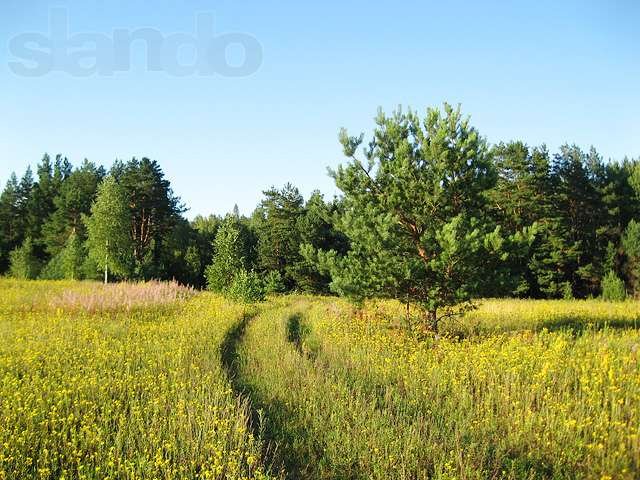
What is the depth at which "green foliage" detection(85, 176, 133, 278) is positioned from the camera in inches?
1120

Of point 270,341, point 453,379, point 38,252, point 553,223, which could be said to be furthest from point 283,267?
point 453,379

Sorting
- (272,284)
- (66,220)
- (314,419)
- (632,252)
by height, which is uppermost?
(66,220)

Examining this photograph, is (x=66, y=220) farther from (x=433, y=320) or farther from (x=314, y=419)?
(x=314, y=419)

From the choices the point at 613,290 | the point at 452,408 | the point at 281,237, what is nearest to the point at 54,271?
the point at 281,237

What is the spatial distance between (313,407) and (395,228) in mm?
5688

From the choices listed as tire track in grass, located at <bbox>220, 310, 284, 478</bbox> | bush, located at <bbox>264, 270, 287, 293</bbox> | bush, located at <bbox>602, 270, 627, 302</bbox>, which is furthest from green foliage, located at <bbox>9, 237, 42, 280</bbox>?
bush, located at <bbox>602, 270, 627, 302</bbox>

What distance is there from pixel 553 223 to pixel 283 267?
2632 cm

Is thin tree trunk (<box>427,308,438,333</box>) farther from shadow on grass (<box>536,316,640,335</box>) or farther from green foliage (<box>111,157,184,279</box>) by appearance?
green foliage (<box>111,157,184,279</box>)

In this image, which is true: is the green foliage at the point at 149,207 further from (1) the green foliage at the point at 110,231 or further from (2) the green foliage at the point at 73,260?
(1) the green foliage at the point at 110,231

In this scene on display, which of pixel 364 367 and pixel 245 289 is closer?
pixel 364 367

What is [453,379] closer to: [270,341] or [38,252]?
[270,341]

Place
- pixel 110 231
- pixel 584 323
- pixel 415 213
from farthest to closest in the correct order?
pixel 110 231 → pixel 584 323 → pixel 415 213

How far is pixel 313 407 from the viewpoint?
243 inches

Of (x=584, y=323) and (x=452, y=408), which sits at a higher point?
(x=584, y=323)
